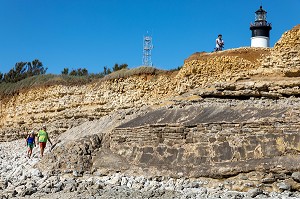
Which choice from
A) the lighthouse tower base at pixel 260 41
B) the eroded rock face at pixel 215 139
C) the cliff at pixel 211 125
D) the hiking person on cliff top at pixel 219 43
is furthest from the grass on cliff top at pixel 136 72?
the eroded rock face at pixel 215 139

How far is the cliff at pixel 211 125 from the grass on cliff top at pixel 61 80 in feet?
3.60

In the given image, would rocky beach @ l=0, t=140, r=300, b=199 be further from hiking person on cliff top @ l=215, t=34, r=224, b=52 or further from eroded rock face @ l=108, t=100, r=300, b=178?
hiking person on cliff top @ l=215, t=34, r=224, b=52

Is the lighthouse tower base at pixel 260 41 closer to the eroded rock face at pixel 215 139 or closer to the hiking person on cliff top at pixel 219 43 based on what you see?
the hiking person on cliff top at pixel 219 43

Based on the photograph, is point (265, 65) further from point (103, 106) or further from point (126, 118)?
point (103, 106)

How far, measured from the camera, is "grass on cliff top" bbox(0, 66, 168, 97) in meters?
26.6

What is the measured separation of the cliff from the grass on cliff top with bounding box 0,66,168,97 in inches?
43.2

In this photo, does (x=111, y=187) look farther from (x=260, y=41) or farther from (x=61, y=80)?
(x=61, y=80)

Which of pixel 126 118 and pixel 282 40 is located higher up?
pixel 282 40

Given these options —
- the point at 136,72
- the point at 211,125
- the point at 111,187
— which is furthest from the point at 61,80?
the point at 211,125

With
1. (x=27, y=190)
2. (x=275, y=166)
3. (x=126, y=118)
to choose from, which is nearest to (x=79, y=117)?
(x=126, y=118)

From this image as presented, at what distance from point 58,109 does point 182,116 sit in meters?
15.3

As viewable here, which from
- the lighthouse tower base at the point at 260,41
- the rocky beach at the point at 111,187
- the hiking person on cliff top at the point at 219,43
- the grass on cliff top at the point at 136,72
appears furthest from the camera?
the lighthouse tower base at the point at 260,41

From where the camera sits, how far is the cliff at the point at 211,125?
12.9 meters

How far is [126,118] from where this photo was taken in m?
20.4
